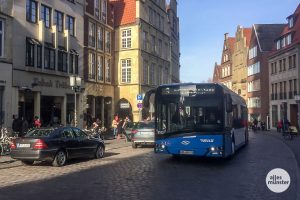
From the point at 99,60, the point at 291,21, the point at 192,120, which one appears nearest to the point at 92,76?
the point at 99,60

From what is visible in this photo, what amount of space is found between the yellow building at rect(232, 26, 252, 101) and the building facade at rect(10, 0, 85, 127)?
154 ft

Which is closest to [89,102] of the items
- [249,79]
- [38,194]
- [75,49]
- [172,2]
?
[75,49]

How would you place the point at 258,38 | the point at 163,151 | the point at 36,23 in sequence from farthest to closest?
the point at 258,38, the point at 36,23, the point at 163,151

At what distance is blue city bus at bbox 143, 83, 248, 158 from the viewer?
14422mm

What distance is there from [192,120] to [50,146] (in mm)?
5096

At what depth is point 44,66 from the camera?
98.0 ft

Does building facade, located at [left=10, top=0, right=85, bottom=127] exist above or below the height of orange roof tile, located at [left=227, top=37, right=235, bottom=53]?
below

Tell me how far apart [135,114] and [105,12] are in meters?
11.1

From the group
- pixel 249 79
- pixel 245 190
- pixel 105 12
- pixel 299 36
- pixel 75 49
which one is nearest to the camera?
pixel 245 190

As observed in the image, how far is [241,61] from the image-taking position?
7862 cm

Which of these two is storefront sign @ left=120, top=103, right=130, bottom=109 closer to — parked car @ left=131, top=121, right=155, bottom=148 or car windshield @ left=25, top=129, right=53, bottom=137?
parked car @ left=131, top=121, right=155, bottom=148

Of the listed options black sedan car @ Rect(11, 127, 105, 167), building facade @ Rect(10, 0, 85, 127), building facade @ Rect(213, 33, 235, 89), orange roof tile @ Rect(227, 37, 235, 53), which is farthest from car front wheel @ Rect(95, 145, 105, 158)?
orange roof tile @ Rect(227, 37, 235, 53)

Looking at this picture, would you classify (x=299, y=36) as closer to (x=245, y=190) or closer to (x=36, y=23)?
(x=36, y=23)

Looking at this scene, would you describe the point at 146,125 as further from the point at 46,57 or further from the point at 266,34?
the point at 266,34
